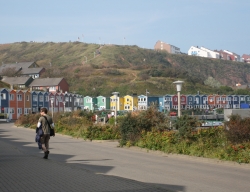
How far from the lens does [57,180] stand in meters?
10.2

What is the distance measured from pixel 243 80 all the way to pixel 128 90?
7418 centimetres

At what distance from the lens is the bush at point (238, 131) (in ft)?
51.2

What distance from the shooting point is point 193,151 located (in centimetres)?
1648

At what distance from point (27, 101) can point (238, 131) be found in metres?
66.3

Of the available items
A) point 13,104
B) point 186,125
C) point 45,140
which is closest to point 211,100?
point 13,104

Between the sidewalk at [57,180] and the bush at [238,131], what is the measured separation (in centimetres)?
673

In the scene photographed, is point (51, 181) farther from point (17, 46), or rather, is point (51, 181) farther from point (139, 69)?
point (17, 46)

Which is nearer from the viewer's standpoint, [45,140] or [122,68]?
[45,140]

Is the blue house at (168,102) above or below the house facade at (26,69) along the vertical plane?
below

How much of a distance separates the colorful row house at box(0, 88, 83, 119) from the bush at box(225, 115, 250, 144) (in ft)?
171

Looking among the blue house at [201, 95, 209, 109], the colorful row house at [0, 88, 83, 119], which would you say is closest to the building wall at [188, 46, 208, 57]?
the blue house at [201, 95, 209, 109]

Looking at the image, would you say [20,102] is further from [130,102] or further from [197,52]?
[197,52]

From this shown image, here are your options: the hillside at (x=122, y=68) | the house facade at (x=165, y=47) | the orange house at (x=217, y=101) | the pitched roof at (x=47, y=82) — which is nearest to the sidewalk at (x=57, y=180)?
the orange house at (x=217, y=101)

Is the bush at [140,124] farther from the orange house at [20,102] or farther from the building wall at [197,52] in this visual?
the building wall at [197,52]
